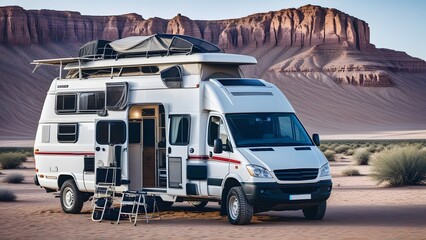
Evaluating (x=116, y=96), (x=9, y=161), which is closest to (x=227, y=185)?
(x=116, y=96)

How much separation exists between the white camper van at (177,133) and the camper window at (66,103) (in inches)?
1.2

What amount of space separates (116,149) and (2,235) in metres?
3.82

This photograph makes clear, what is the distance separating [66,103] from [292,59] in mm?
135453

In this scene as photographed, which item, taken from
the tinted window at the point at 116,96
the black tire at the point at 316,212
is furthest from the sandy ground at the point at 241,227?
the tinted window at the point at 116,96

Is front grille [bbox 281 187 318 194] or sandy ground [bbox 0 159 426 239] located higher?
front grille [bbox 281 187 318 194]

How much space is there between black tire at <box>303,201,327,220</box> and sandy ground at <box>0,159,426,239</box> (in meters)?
0.13

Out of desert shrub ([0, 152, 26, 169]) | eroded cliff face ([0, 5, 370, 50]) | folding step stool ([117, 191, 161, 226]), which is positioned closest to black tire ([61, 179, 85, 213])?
folding step stool ([117, 191, 161, 226])

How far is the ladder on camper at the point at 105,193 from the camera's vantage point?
62.2 feet

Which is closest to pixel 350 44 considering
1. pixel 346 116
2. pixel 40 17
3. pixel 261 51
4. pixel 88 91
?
pixel 261 51

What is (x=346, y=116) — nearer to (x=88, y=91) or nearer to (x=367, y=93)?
(x=367, y=93)

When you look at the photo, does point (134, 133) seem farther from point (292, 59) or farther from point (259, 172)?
point (292, 59)

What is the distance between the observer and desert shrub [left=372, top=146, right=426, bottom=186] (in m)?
27.5

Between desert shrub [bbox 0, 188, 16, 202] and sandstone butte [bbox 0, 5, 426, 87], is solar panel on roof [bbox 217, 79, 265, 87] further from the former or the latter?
sandstone butte [bbox 0, 5, 426, 87]

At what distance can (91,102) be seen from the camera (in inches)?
799
